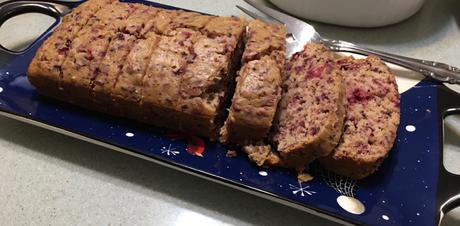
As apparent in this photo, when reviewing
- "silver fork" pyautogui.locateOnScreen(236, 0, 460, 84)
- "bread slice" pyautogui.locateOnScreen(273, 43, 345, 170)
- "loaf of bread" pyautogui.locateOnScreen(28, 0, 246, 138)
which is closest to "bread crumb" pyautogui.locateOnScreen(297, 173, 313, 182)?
"bread slice" pyautogui.locateOnScreen(273, 43, 345, 170)

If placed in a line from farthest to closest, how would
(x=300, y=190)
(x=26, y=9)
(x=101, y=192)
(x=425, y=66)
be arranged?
1. (x=26, y=9)
2. (x=425, y=66)
3. (x=101, y=192)
4. (x=300, y=190)

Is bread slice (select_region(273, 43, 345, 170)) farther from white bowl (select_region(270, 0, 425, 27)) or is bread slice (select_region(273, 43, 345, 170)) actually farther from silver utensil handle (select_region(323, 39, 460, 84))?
white bowl (select_region(270, 0, 425, 27))

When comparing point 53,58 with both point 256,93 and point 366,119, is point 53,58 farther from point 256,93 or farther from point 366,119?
point 366,119

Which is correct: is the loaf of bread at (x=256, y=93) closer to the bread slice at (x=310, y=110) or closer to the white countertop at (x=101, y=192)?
the bread slice at (x=310, y=110)

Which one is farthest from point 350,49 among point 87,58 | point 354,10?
point 87,58

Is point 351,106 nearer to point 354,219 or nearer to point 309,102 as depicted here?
point 309,102

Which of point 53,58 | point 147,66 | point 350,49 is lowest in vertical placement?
point 53,58

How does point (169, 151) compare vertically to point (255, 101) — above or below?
below
